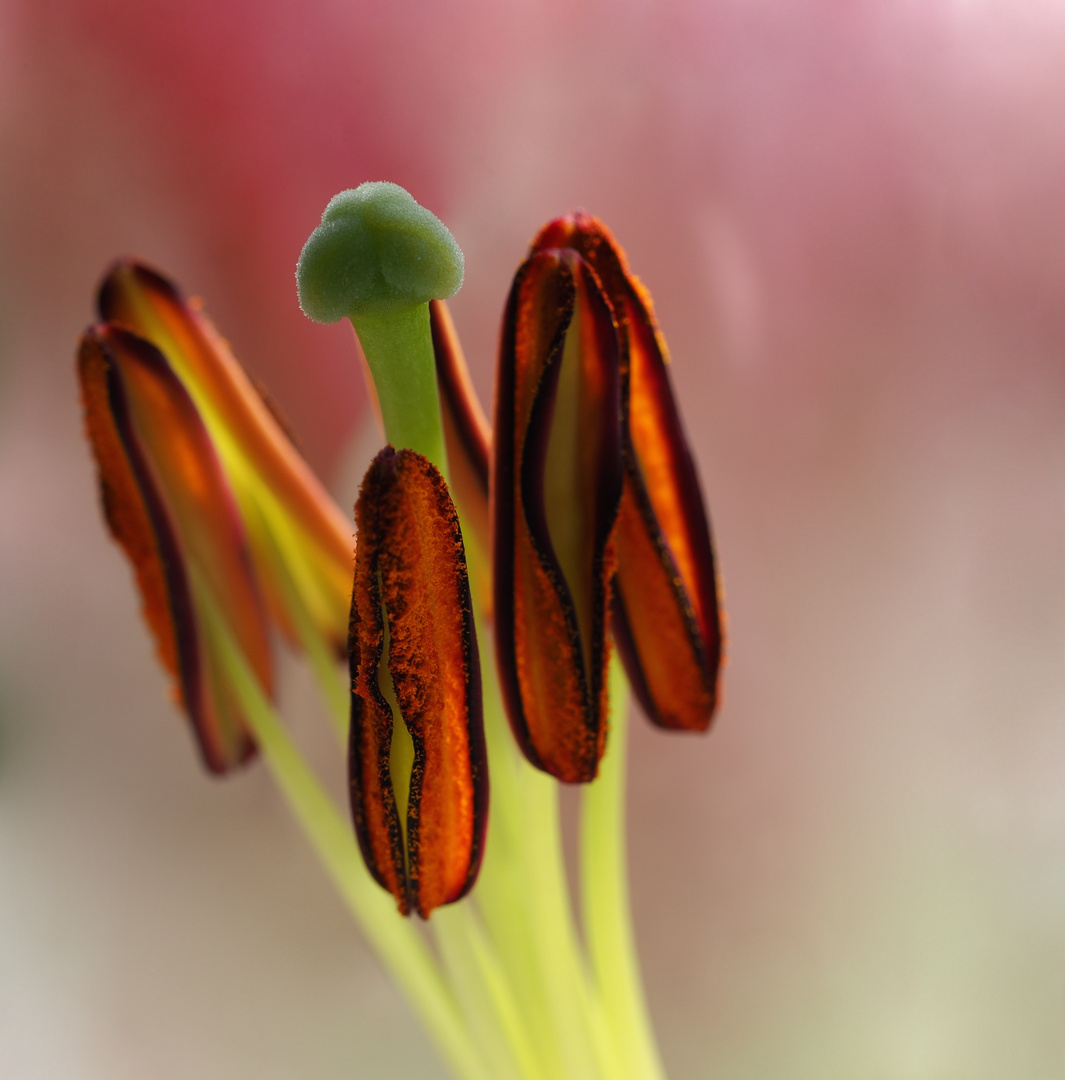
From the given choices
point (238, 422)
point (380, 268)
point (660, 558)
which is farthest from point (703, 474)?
point (380, 268)

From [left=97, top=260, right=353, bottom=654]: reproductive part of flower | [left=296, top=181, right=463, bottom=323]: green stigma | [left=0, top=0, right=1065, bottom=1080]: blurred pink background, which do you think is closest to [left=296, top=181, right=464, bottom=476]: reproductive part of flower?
[left=296, top=181, right=463, bottom=323]: green stigma

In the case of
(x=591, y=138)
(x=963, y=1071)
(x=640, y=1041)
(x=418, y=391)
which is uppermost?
(x=591, y=138)

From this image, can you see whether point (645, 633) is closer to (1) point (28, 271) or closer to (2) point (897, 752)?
(2) point (897, 752)

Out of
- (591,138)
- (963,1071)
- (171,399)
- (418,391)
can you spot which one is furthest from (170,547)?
→ (963,1071)

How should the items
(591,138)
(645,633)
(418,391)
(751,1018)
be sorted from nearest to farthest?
(418,391), (645,633), (591,138), (751,1018)

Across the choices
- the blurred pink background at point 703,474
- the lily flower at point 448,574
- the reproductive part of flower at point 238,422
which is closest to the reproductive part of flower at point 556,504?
the lily flower at point 448,574

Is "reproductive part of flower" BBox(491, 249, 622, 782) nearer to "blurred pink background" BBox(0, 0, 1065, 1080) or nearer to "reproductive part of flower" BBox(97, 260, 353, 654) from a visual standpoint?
"reproductive part of flower" BBox(97, 260, 353, 654)

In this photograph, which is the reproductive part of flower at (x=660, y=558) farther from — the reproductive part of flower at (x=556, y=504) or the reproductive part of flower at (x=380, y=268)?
the reproductive part of flower at (x=380, y=268)
